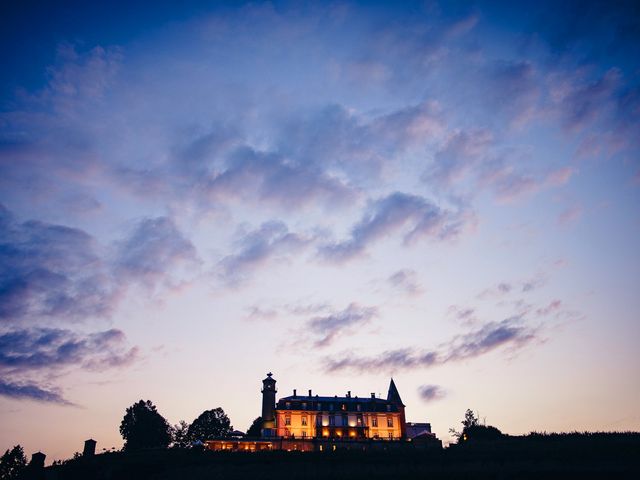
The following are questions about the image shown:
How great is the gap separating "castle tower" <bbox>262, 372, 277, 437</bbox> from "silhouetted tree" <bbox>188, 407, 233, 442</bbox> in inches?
1209

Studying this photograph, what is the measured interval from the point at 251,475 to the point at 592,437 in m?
43.3

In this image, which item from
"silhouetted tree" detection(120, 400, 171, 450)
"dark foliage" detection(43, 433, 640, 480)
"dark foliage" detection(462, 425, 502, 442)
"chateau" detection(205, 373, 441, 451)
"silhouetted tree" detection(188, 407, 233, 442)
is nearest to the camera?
"dark foliage" detection(43, 433, 640, 480)

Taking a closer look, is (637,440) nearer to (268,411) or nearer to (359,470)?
(359,470)

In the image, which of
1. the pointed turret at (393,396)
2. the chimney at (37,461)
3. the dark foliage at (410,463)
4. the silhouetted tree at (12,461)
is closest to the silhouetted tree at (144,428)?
the silhouetted tree at (12,461)

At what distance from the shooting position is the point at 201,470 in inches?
1970

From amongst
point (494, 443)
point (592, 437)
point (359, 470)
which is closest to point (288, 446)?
point (359, 470)

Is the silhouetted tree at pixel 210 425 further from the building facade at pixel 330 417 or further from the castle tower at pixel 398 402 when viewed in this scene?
the castle tower at pixel 398 402

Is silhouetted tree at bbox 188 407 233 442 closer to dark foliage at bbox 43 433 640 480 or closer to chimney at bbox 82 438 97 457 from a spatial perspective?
dark foliage at bbox 43 433 640 480

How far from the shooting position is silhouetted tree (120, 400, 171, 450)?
101375 millimetres

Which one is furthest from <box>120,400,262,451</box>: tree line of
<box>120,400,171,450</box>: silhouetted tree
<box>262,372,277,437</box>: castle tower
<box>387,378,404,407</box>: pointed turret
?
<box>387,378,404,407</box>: pointed turret

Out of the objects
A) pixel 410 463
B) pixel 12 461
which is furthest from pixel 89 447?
pixel 12 461

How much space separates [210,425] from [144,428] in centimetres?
1711

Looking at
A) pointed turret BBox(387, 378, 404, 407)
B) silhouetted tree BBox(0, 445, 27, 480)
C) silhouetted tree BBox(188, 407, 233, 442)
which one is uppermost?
pointed turret BBox(387, 378, 404, 407)

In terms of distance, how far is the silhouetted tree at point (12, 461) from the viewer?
108625 mm
